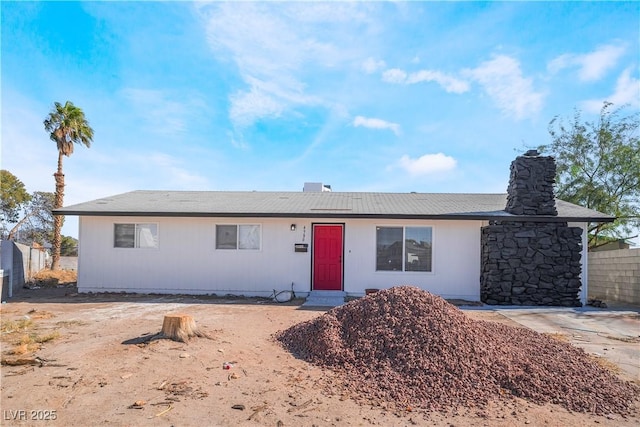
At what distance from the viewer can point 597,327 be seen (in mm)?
7449

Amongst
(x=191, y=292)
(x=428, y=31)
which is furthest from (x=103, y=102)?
(x=428, y=31)

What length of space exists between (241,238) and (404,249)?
460cm

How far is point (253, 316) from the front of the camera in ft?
26.2

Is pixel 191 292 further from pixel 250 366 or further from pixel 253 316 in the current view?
pixel 250 366

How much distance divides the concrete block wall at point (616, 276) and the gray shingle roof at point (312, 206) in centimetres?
190

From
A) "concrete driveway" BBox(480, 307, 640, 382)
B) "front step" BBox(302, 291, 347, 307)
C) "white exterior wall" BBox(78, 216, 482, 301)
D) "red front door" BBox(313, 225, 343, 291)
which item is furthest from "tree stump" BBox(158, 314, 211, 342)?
"concrete driveway" BBox(480, 307, 640, 382)

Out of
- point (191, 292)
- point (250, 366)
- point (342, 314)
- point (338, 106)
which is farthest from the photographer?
point (338, 106)

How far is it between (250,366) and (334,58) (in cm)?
826

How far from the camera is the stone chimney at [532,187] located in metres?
10.2

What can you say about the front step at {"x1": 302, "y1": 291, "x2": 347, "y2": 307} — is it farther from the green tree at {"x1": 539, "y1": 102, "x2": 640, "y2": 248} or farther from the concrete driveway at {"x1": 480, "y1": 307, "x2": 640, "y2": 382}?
the green tree at {"x1": 539, "y1": 102, "x2": 640, "y2": 248}

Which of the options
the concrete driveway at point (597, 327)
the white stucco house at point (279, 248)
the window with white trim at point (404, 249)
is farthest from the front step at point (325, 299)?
the concrete driveway at point (597, 327)

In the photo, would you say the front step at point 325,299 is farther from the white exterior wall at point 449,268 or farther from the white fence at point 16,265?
the white fence at point 16,265

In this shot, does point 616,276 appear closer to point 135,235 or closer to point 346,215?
point 346,215

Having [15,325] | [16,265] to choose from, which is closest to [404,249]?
[15,325]
